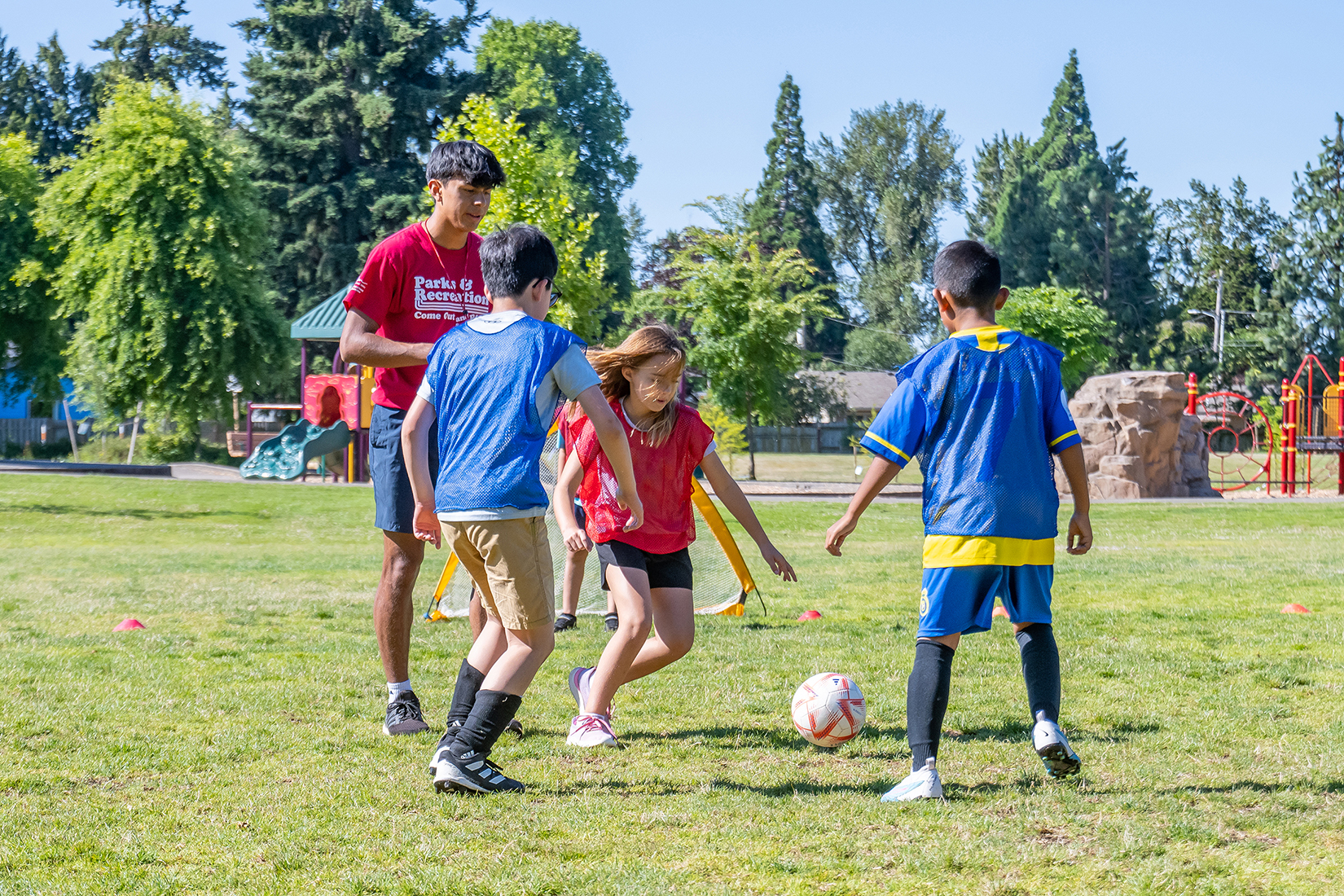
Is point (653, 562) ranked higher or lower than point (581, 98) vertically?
lower

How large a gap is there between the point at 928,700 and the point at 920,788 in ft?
0.85

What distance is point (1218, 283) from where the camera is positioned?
55.1 metres

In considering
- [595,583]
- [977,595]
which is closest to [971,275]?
[977,595]

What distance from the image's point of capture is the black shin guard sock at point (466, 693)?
165 inches

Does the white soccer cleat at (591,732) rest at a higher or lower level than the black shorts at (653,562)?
lower

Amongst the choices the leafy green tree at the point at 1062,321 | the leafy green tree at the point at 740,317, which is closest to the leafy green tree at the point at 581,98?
the leafy green tree at the point at 1062,321

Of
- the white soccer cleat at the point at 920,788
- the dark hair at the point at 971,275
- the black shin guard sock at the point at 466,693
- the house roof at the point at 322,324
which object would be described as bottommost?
the white soccer cleat at the point at 920,788

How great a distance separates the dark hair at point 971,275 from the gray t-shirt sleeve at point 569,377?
1123 mm

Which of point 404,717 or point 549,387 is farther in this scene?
point 404,717

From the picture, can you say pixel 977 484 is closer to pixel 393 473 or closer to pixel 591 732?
pixel 591 732

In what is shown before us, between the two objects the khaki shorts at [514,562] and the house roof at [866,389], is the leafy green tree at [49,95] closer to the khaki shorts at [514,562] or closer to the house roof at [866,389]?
the house roof at [866,389]

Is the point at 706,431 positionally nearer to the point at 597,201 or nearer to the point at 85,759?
the point at 85,759

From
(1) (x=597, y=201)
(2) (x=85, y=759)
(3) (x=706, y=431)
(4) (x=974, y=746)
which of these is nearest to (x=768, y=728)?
(4) (x=974, y=746)

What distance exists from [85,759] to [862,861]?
275cm
